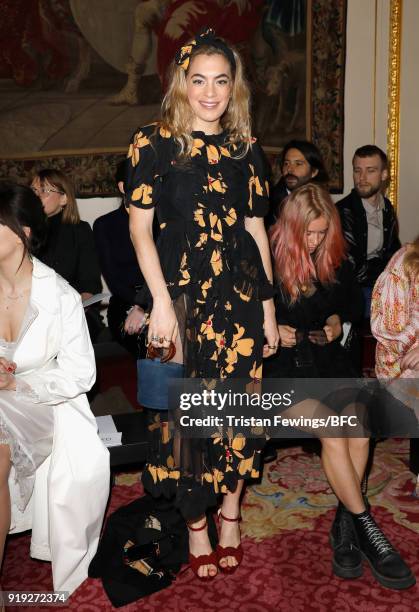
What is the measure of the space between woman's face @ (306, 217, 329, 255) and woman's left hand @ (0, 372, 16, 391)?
134 centimetres

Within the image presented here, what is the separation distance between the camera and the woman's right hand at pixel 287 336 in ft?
9.63

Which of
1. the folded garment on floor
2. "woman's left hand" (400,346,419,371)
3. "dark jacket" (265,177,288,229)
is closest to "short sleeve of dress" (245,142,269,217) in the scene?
"woman's left hand" (400,346,419,371)

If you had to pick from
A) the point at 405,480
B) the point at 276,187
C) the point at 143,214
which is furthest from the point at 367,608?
the point at 276,187

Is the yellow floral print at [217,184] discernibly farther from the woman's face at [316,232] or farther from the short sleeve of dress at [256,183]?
the woman's face at [316,232]

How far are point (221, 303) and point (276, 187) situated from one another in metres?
2.53

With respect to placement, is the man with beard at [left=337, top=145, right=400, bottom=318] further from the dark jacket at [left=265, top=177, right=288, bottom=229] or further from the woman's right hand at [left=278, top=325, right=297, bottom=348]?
the woman's right hand at [left=278, top=325, right=297, bottom=348]

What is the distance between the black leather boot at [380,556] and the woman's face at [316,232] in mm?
1101

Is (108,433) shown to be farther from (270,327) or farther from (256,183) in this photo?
(256,183)

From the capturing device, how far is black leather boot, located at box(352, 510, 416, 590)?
2434 mm

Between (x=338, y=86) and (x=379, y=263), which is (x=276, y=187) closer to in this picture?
(x=379, y=263)

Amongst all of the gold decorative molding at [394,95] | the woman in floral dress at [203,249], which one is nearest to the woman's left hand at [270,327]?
the woman in floral dress at [203,249]

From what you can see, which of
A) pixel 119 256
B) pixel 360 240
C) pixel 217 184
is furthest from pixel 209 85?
pixel 360 240

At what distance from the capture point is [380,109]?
6500 millimetres

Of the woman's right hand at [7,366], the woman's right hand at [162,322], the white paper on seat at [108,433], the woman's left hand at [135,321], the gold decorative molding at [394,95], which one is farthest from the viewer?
the gold decorative molding at [394,95]
